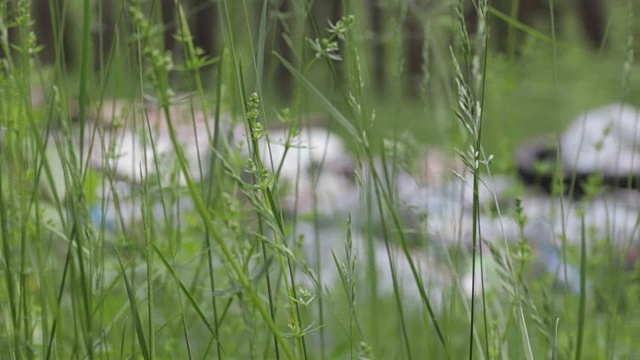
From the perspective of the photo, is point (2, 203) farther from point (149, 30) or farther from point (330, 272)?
point (330, 272)

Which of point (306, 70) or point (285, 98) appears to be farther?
point (285, 98)

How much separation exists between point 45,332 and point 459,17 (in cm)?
48

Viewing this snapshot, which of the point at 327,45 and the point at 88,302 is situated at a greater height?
the point at 327,45

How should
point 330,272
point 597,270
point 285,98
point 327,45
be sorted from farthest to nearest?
1. point 285,98
2. point 330,272
3. point 597,270
4. point 327,45

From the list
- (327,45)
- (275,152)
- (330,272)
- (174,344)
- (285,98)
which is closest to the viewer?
(327,45)

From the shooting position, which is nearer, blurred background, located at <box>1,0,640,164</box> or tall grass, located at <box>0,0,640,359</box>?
tall grass, located at <box>0,0,640,359</box>

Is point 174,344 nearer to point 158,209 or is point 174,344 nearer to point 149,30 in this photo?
point 149,30

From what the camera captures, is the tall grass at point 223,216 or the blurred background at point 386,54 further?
the blurred background at point 386,54

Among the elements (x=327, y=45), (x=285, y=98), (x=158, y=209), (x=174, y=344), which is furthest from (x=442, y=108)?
(x=285, y=98)

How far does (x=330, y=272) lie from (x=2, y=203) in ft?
5.51

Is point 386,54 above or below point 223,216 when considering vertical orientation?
above

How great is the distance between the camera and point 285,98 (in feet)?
21.6

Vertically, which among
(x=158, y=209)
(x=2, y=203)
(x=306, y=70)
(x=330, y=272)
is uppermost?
(x=306, y=70)

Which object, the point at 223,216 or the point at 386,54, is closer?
the point at 223,216
